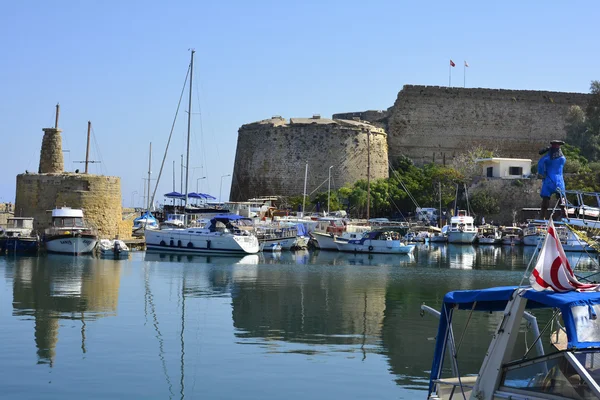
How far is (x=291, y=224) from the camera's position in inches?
1398

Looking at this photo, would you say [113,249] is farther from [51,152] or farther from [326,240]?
[326,240]

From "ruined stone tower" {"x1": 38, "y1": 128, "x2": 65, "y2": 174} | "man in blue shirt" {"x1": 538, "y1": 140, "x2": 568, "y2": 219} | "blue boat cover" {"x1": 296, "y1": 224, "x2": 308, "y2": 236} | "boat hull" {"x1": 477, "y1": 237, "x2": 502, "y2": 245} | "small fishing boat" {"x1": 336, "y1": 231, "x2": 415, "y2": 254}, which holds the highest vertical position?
"ruined stone tower" {"x1": 38, "y1": 128, "x2": 65, "y2": 174}

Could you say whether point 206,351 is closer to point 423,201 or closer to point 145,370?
point 145,370

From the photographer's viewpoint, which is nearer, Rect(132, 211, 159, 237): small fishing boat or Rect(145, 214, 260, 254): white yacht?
Rect(145, 214, 260, 254): white yacht

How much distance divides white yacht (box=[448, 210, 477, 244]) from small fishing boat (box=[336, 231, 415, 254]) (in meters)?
6.92

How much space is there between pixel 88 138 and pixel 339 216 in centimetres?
1214

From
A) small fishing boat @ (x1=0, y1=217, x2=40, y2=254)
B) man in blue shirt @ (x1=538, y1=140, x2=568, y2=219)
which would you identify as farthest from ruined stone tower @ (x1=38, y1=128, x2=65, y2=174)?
man in blue shirt @ (x1=538, y1=140, x2=568, y2=219)

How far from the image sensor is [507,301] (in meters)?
7.34

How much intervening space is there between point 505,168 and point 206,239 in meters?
20.6

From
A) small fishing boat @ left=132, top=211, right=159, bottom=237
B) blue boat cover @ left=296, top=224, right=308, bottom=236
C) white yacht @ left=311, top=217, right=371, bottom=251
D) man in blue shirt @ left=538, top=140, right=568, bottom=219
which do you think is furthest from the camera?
small fishing boat @ left=132, top=211, right=159, bottom=237

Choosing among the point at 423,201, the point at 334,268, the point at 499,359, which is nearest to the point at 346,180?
the point at 423,201

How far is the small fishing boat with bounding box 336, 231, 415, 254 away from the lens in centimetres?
3309

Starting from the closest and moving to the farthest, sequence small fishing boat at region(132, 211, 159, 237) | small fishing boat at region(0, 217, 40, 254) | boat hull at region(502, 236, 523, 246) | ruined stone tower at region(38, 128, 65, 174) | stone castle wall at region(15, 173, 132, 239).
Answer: small fishing boat at region(0, 217, 40, 254), stone castle wall at region(15, 173, 132, 239), ruined stone tower at region(38, 128, 65, 174), small fishing boat at region(132, 211, 159, 237), boat hull at region(502, 236, 523, 246)

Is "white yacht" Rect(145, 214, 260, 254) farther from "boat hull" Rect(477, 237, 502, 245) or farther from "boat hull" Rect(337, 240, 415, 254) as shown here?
"boat hull" Rect(477, 237, 502, 245)
